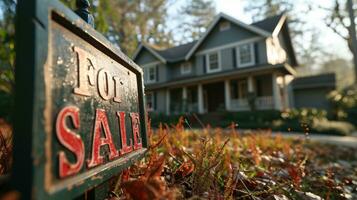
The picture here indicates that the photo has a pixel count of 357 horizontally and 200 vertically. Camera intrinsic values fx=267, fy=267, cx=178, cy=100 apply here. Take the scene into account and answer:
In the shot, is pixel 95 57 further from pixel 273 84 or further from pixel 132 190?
pixel 273 84

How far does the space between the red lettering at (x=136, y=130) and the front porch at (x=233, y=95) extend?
15.9 m

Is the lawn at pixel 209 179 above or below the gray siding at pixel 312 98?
below

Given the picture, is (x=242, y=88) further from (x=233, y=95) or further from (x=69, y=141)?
(x=69, y=141)

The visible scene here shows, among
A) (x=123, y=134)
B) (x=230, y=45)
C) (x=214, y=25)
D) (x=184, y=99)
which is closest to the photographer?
(x=123, y=134)

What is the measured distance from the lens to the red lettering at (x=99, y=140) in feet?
3.42

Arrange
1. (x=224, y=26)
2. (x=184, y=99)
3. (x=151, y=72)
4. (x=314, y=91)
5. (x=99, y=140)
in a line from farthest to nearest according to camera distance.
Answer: (x=151, y=72) < (x=314, y=91) < (x=184, y=99) < (x=224, y=26) < (x=99, y=140)

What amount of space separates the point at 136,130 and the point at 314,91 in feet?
84.2

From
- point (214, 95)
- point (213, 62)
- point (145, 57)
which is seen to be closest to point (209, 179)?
point (213, 62)

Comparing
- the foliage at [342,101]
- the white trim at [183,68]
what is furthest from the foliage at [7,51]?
the foliage at [342,101]

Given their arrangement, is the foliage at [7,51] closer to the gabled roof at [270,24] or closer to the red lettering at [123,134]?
the red lettering at [123,134]

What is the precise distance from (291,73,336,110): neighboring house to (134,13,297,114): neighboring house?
227cm

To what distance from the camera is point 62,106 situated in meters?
0.85

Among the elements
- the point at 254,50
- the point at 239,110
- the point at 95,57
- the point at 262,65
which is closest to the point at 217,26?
→ the point at 254,50

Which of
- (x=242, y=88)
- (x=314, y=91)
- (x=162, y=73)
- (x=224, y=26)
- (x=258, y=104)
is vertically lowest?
(x=258, y=104)
